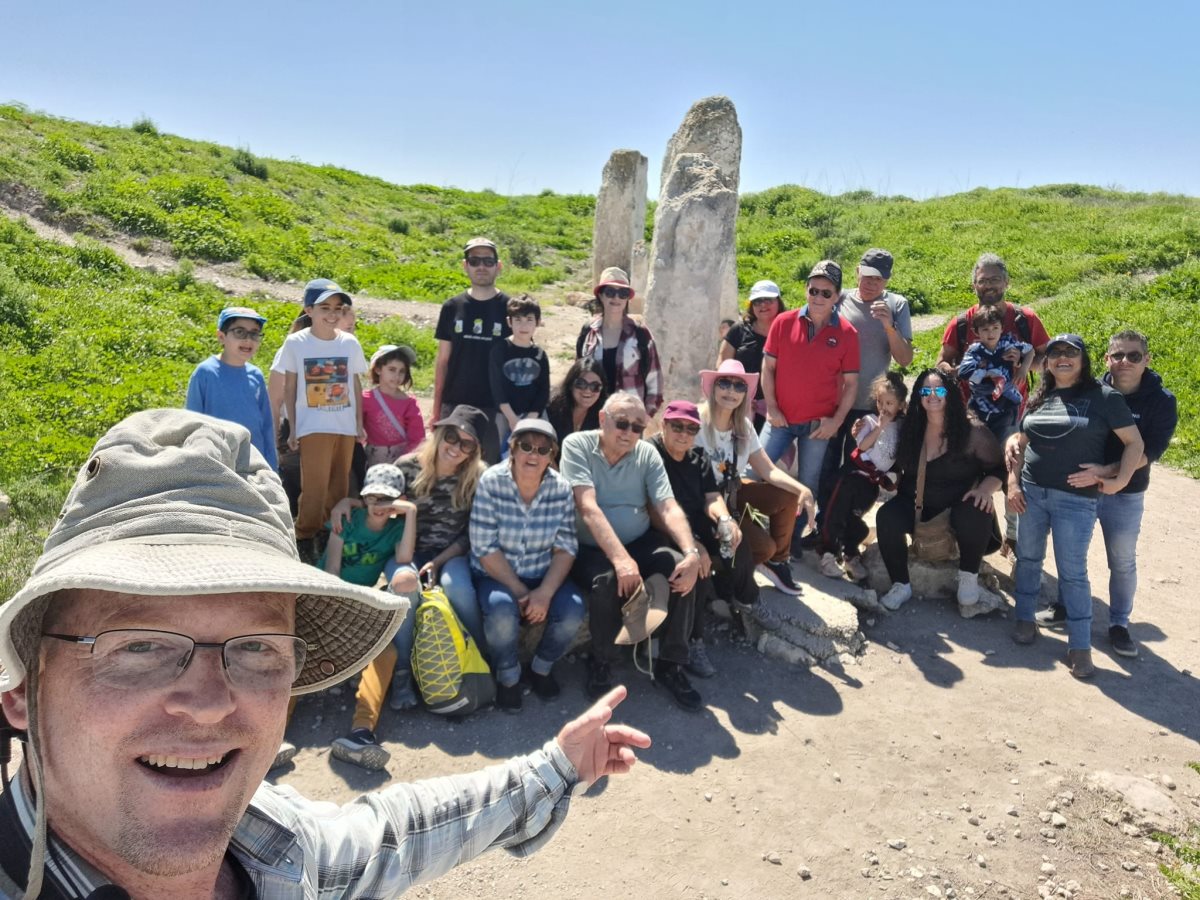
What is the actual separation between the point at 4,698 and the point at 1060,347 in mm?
5159

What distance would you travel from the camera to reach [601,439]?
4.68 metres

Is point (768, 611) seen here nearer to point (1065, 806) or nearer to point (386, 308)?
point (1065, 806)

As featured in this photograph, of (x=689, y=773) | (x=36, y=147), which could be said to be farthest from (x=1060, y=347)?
(x=36, y=147)

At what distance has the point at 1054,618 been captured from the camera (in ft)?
18.0

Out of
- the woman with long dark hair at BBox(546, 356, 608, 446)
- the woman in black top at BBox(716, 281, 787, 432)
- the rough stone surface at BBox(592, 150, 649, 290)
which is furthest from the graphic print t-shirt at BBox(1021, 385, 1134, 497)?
the rough stone surface at BBox(592, 150, 649, 290)

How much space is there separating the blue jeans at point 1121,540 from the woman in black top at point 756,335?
241 cm

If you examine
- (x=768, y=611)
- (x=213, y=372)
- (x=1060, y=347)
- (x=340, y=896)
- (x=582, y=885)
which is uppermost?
(x=1060, y=347)

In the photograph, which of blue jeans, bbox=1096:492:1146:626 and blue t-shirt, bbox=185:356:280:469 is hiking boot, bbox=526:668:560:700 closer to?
blue t-shirt, bbox=185:356:280:469

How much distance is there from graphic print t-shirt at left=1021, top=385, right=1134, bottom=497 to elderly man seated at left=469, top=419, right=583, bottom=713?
9.63ft

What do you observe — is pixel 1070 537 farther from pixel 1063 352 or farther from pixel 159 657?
pixel 159 657

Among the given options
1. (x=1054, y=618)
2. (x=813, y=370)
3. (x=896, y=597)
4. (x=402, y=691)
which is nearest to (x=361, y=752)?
(x=402, y=691)

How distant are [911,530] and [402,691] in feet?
11.8

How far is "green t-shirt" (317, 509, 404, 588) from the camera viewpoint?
452 centimetres

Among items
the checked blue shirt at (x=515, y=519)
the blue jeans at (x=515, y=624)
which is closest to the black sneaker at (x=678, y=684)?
the blue jeans at (x=515, y=624)
